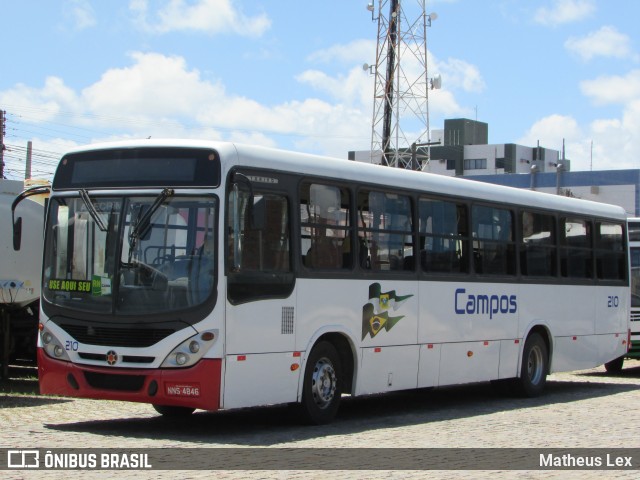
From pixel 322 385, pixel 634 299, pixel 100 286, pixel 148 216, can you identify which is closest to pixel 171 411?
pixel 322 385

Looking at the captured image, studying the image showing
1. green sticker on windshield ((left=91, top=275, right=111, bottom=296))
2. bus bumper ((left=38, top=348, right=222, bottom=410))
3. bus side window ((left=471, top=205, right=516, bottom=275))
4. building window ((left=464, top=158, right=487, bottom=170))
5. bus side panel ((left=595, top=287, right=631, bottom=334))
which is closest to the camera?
bus bumper ((left=38, top=348, right=222, bottom=410))

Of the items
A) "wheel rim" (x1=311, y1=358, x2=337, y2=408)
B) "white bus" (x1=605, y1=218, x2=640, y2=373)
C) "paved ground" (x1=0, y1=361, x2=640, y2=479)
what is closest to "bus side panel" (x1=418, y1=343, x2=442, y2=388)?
"paved ground" (x1=0, y1=361, x2=640, y2=479)

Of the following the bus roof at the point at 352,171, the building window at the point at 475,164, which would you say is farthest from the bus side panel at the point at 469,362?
the building window at the point at 475,164

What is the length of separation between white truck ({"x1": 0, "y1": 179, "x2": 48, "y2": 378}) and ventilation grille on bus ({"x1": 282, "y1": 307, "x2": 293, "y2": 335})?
685cm

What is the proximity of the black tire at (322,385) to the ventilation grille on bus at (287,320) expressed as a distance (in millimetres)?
573

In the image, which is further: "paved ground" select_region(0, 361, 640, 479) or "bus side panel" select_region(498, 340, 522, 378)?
"bus side panel" select_region(498, 340, 522, 378)

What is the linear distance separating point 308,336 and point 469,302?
409 cm

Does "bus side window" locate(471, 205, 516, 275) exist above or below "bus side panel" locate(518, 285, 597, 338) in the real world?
above

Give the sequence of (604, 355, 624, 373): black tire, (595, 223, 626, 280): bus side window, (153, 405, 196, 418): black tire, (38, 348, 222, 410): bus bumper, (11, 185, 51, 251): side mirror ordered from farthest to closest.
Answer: (604, 355, 624, 373): black tire, (595, 223, 626, 280): bus side window, (153, 405, 196, 418): black tire, (11, 185, 51, 251): side mirror, (38, 348, 222, 410): bus bumper

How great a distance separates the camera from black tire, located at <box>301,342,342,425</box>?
12.8 m

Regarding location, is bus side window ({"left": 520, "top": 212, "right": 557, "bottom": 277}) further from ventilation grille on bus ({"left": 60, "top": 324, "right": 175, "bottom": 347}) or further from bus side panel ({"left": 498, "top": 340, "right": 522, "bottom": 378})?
ventilation grille on bus ({"left": 60, "top": 324, "right": 175, "bottom": 347})

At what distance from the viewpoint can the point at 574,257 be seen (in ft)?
63.5

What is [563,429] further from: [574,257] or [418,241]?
[574,257]

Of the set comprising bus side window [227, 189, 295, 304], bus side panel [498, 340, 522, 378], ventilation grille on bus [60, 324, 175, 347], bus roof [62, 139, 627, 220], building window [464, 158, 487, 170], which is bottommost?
bus side panel [498, 340, 522, 378]
